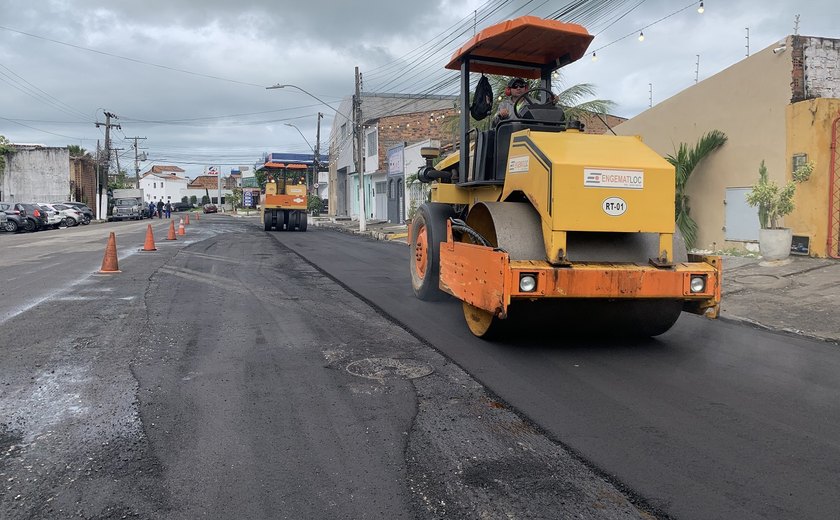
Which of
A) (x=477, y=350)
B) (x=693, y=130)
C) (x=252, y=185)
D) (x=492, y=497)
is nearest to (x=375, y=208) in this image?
(x=693, y=130)

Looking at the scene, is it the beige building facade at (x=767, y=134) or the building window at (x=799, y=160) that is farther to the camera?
the building window at (x=799, y=160)

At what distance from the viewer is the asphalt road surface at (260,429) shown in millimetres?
3076

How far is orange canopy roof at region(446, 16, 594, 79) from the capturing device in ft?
21.8

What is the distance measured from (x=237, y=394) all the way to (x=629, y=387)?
295cm

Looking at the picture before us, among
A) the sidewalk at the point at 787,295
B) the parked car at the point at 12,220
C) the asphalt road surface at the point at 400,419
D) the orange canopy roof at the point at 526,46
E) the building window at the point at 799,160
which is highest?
the orange canopy roof at the point at 526,46

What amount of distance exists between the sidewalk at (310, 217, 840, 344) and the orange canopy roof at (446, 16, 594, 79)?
390cm

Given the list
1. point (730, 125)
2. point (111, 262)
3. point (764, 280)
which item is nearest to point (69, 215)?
point (111, 262)

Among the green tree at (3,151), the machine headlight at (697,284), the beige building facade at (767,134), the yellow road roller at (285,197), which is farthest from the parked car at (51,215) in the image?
the machine headlight at (697,284)

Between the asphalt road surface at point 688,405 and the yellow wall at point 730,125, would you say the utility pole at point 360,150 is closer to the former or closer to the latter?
the yellow wall at point 730,125

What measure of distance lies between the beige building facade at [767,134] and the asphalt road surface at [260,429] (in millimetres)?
7987

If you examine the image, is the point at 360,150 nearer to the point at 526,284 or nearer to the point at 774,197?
the point at 774,197

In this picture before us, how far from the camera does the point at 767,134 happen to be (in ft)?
38.7

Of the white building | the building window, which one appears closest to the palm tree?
the building window

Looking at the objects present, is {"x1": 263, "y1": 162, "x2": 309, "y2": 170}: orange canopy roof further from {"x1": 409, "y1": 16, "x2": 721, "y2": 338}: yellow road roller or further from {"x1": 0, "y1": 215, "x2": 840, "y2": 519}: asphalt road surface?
{"x1": 409, "y1": 16, "x2": 721, "y2": 338}: yellow road roller
